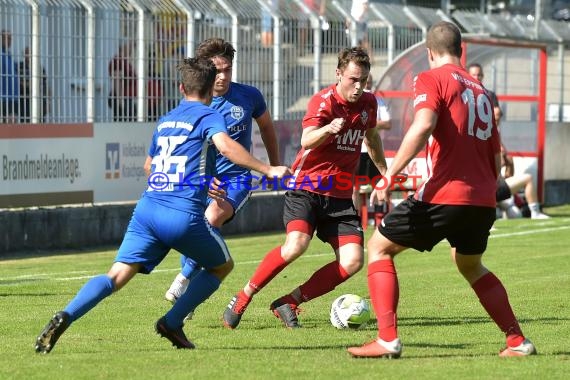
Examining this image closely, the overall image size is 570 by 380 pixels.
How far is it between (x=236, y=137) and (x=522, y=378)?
160 inches

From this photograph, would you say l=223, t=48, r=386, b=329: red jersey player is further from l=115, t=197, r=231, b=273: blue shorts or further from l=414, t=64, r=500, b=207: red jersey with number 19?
l=414, t=64, r=500, b=207: red jersey with number 19

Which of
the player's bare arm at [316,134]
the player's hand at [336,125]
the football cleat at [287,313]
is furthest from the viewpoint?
the football cleat at [287,313]

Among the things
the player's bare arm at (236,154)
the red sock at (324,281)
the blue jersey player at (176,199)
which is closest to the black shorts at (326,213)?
the red sock at (324,281)

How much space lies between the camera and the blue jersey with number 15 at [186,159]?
817 cm

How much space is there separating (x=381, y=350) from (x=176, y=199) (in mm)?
1550

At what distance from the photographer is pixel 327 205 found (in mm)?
9992

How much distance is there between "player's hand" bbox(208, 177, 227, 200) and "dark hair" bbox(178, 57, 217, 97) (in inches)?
39.5

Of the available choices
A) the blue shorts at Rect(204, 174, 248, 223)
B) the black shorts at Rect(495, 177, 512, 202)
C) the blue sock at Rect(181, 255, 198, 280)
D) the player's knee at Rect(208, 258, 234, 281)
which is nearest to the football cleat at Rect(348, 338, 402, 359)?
the player's knee at Rect(208, 258, 234, 281)

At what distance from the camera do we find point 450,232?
8000 millimetres

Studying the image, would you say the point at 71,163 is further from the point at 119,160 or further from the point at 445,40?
the point at 445,40

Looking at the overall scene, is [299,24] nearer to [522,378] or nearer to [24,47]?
[24,47]

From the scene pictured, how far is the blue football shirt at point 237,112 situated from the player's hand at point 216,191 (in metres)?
0.31

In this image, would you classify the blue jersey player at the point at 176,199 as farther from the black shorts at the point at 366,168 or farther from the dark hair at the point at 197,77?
the black shorts at the point at 366,168

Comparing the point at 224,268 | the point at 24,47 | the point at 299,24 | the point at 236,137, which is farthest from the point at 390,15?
the point at 224,268
